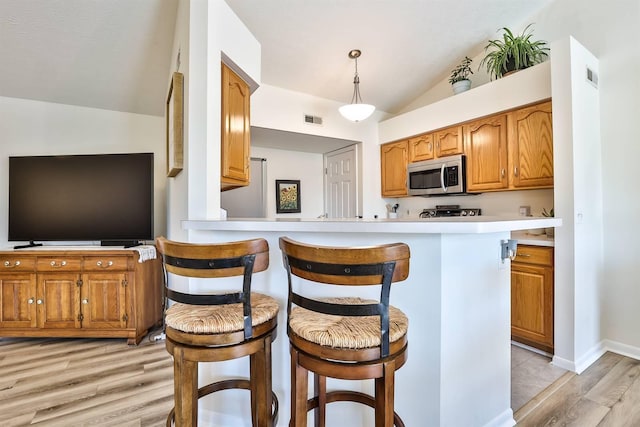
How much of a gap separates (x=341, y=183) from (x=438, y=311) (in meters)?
3.41

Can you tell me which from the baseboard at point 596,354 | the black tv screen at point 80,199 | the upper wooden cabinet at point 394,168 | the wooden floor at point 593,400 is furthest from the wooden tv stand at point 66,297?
the baseboard at point 596,354

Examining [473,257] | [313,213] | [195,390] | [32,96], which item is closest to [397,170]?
[313,213]

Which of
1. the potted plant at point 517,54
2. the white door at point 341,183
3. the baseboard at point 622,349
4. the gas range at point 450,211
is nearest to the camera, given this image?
the baseboard at point 622,349

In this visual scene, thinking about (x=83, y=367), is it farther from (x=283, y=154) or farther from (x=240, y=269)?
(x=283, y=154)

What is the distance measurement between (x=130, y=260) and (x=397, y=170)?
328 centimetres

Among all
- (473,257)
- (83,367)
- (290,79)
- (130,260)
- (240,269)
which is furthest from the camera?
(290,79)

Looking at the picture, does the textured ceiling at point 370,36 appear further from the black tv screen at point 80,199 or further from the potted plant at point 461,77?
the black tv screen at point 80,199

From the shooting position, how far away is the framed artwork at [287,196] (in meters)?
4.43

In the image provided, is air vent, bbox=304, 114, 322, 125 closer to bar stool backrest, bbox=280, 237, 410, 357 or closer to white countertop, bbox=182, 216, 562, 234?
white countertop, bbox=182, 216, 562, 234

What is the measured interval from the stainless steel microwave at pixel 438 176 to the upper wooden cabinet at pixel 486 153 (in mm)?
95

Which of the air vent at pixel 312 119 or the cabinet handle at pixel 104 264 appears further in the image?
the air vent at pixel 312 119

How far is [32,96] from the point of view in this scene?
3.05 m

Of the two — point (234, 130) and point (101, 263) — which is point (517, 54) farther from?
point (101, 263)

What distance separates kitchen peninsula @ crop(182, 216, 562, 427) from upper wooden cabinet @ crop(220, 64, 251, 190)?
1.96ft
